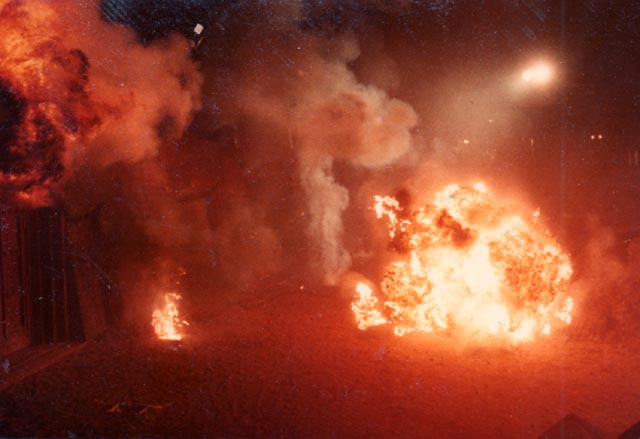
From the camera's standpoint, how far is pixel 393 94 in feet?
61.6

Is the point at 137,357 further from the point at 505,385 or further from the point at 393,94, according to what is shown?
the point at 393,94

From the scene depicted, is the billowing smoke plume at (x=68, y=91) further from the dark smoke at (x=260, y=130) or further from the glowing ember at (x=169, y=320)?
the glowing ember at (x=169, y=320)

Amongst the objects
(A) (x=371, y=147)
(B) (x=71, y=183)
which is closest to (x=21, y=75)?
(B) (x=71, y=183)

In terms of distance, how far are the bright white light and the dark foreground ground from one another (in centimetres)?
1416

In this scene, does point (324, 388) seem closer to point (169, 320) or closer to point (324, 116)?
point (169, 320)

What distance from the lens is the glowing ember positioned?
1016 centimetres

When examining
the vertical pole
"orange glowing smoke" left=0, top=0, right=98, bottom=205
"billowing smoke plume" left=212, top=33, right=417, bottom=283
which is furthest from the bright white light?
the vertical pole

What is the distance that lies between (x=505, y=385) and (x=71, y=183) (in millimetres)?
10056

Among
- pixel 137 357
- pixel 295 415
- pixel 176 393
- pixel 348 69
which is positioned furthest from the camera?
pixel 348 69

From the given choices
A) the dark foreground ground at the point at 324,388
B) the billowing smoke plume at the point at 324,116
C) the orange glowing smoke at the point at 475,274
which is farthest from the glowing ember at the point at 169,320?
the billowing smoke plume at the point at 324,116

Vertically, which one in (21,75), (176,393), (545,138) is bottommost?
(176,393)

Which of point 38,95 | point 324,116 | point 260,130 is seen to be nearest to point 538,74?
point 324,116

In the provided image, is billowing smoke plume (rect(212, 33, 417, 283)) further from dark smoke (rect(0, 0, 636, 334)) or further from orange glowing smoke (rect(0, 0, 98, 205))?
orange glowing smoke (rect(0, 0, 98, 205))

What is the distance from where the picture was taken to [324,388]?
297 inches
